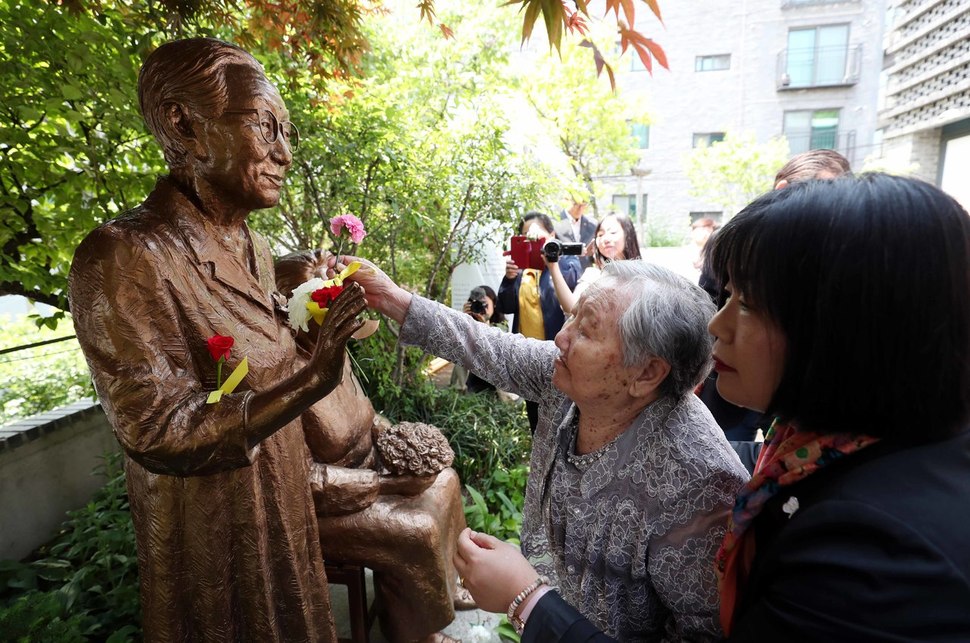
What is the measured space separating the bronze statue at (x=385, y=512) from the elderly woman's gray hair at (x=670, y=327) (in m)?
1.12

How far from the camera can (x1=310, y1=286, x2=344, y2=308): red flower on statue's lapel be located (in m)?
1.19

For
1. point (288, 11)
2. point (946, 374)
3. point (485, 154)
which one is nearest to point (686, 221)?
point (485, 154)

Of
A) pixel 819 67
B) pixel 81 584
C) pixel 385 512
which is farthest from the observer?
pixel 819 67

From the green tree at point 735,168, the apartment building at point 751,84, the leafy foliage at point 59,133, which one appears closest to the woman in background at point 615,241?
the leafy foliage at point 59,133

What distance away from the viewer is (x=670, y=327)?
1.30 meters

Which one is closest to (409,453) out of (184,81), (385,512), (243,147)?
(385,512)

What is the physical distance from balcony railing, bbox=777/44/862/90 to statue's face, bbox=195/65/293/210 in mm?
15589

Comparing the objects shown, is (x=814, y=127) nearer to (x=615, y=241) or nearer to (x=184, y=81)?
(x=615, y=241)

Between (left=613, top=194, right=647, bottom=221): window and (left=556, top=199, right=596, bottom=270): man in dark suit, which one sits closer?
(left=556, top=199, right=596, bottom=270): man in dark suit

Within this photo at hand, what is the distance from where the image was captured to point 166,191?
1.25 m

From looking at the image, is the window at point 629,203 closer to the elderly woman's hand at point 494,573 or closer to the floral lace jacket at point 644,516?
the floral lace jacket at point 644,516

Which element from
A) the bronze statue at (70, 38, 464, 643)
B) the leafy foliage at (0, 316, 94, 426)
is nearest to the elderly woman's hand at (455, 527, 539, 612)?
the bronze statue at (70, 38, 464, 643)

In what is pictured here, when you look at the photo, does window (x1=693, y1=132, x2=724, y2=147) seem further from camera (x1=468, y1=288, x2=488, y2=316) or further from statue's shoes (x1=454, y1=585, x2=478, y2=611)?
statue's shoes (x1=454, y1=585, x2=478, y2=611)

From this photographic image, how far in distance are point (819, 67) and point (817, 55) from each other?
317mm
